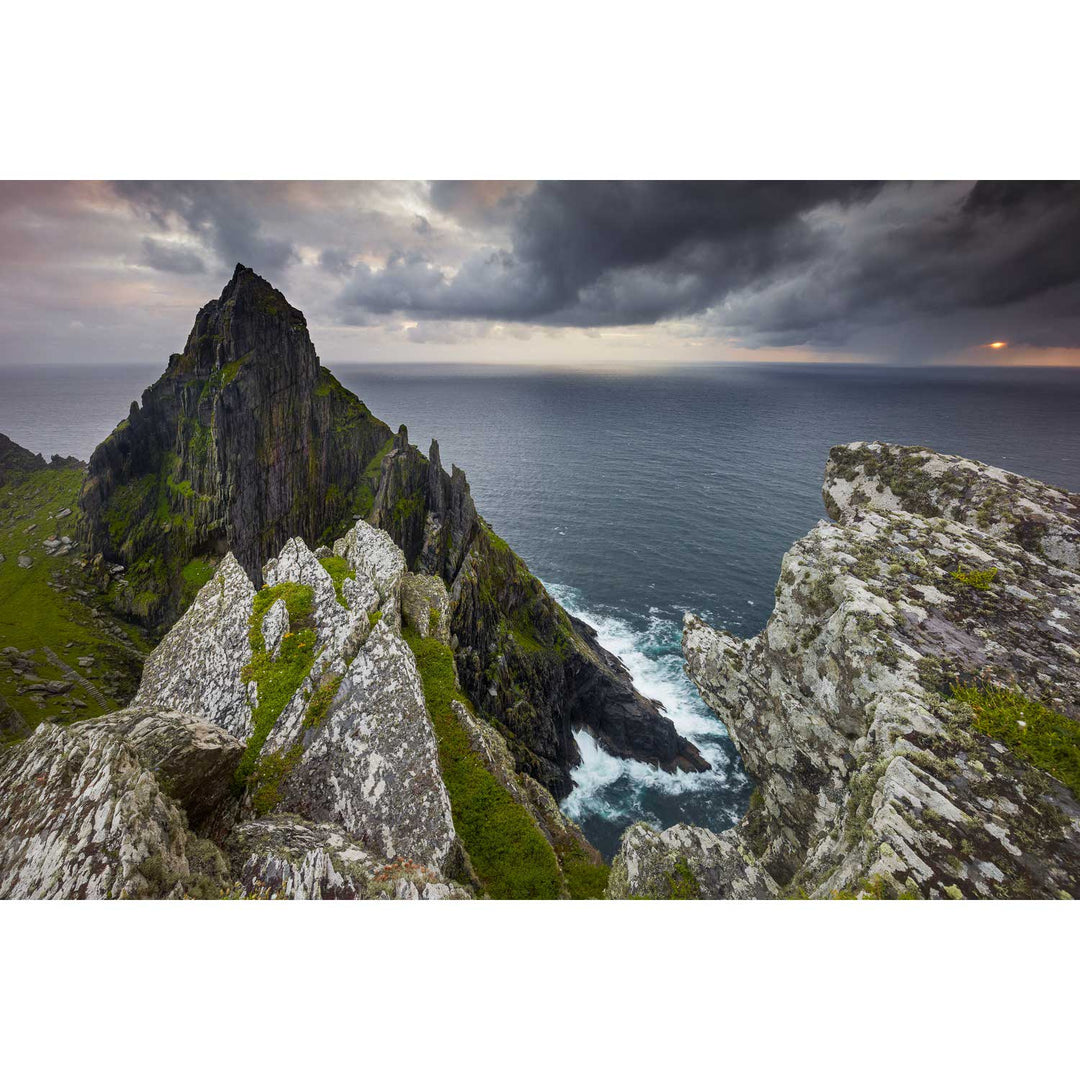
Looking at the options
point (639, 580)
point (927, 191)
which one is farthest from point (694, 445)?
point (927, 191)

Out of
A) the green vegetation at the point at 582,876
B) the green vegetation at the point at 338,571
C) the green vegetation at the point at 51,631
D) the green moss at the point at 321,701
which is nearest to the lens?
the green vegetation at the point at 582,876

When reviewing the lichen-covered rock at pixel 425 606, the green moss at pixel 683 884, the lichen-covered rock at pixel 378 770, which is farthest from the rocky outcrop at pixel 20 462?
the green moss at pixel 683 884

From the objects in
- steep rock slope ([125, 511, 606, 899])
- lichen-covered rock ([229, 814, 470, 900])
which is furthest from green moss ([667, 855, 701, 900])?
lichen-covered rock ([229, 814, 470, 900])

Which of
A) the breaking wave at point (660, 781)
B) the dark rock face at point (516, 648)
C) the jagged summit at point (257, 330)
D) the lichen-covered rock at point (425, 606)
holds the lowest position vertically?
the breaking wave at point (660, 781)

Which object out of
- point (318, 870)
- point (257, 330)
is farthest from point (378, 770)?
point (257, 330)

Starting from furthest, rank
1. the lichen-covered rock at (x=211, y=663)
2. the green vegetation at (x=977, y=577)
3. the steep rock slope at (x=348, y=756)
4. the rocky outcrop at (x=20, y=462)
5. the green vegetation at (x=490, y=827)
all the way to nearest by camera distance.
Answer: the rocky outcrop at (x=20, y=462)
the lichen-covered rock at (x=211, y=663)
the green vegetation at (x=490, y=827)
the green vegetation at (x=977, y=577)
the steep rock slope at (x=348, y=756)

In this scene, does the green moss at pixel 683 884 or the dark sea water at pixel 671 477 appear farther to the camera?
the dark sea water at pixel 671 477

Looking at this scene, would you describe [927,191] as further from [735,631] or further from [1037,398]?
[735,631]

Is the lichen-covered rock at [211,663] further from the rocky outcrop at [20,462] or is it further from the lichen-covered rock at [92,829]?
the rocky outcrop at [20,462]
